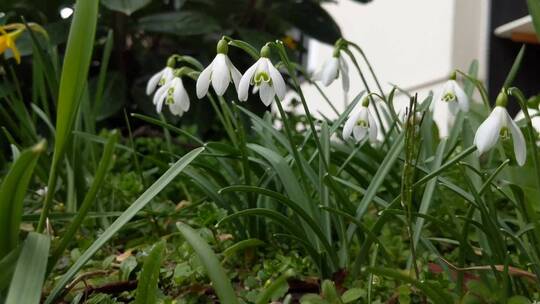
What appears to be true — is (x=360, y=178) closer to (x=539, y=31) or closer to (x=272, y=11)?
(x=539, y=31)

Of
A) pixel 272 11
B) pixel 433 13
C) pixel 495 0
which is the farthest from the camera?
pixel 433 13

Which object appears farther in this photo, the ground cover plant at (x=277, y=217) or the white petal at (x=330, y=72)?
the white petal at (x=330, y=72)

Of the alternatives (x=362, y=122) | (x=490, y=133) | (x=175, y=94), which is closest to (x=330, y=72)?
(x=362, y=122)

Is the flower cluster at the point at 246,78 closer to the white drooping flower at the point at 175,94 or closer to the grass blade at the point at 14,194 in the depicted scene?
the white drooping flower at the point at 175,94

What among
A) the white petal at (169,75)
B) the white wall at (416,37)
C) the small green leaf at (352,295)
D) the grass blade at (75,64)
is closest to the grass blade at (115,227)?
the grass blade at (75,64)

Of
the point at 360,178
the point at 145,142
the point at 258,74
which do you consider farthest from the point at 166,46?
the point at 258,74

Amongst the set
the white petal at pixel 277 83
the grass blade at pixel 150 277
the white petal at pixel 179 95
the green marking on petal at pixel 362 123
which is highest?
the white petal at pixel 277 83

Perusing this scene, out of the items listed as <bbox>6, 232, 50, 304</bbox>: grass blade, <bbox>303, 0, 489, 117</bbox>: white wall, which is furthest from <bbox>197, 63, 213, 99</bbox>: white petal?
<bbox>303, 0, 489, 117</bbox>: white wall
